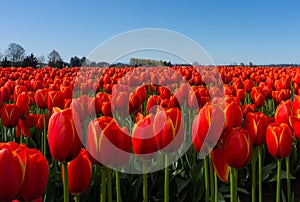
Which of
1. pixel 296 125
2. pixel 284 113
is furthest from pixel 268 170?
pixel 296 125

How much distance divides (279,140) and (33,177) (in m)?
1.15

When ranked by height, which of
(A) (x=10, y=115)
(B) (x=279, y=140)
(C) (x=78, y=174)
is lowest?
(C) (x=78, y=174)

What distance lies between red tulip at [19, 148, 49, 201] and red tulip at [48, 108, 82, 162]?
6.8 inches

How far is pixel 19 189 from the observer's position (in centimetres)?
104

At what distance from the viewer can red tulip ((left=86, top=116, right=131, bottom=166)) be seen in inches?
51.8

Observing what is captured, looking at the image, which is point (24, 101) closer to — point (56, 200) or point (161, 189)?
point (56, 200)

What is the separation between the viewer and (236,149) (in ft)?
4.68

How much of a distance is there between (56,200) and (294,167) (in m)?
2.40

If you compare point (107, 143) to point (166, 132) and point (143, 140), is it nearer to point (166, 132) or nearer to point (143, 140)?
point (143, 140)

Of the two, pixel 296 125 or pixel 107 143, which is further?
pixel 296 125

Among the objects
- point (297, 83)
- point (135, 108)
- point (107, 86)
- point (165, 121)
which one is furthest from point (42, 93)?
point (297, 83)

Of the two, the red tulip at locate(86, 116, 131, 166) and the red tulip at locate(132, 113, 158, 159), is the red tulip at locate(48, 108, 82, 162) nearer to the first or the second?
the red tulip at locate(86, 116, 131, 166)

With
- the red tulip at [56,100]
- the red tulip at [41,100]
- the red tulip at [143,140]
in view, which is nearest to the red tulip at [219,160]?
the red tulip at [143,140]

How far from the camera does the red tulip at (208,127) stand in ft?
5.01
